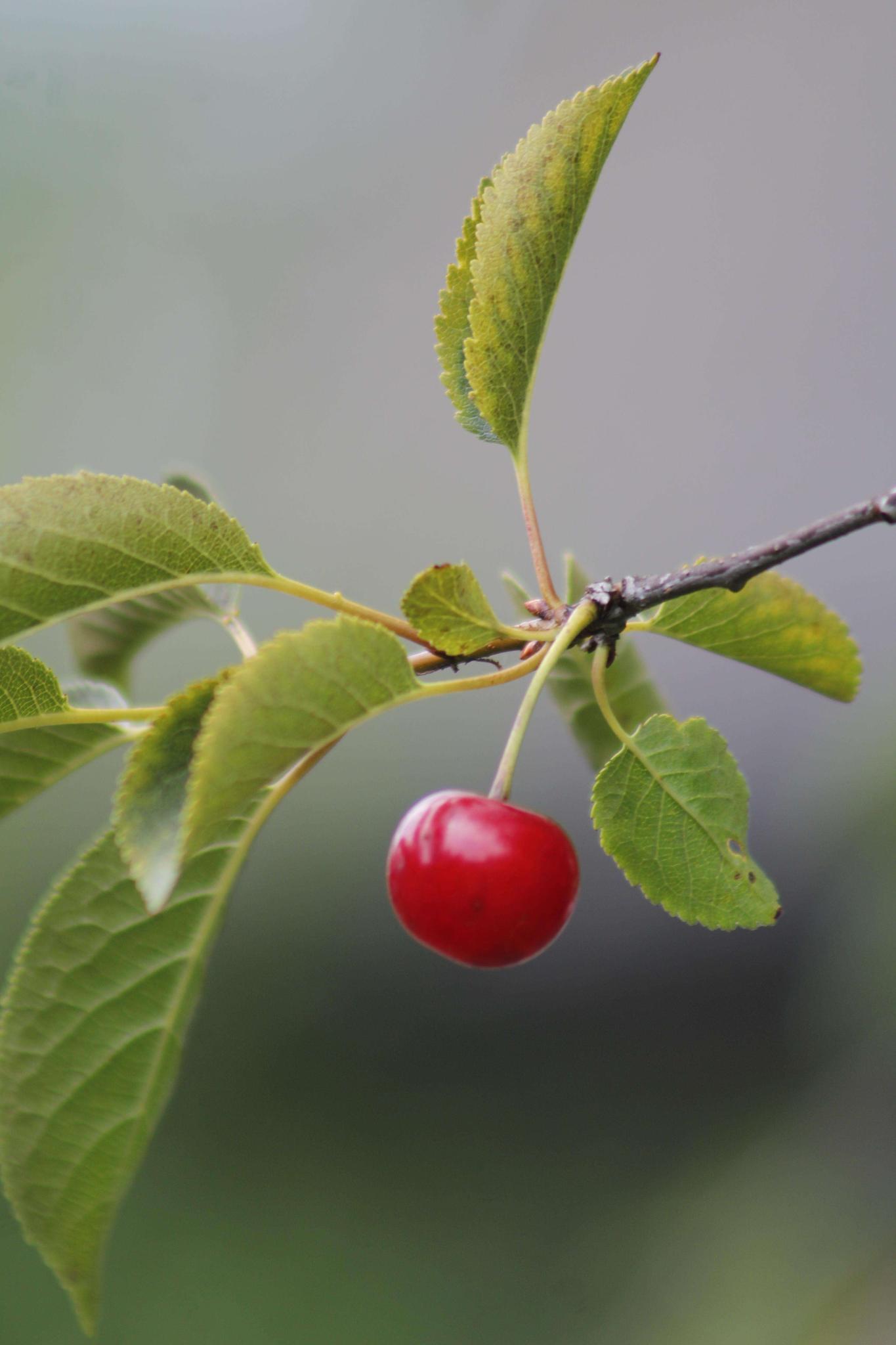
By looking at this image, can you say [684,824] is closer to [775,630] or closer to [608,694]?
[775,630]

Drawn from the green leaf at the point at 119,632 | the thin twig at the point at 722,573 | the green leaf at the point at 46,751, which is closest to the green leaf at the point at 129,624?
the green leaf at the point at 119,632

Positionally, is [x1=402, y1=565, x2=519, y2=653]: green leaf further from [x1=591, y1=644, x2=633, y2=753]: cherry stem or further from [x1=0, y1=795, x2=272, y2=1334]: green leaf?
[x1=0, y1=795, x2=272, y2=1334]: green leaf

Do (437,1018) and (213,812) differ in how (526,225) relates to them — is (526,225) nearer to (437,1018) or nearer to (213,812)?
(213,812)

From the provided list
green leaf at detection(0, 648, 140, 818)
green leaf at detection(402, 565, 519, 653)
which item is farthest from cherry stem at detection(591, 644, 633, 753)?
green leaf at detection(0, 648, 140, 818)

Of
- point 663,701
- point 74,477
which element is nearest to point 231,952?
point 663,701

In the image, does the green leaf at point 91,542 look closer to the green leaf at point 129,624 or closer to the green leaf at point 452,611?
the green leaf at point 452,611

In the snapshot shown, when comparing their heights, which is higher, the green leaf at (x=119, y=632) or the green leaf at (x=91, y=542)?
the green leaf at (x=119, y=632)
